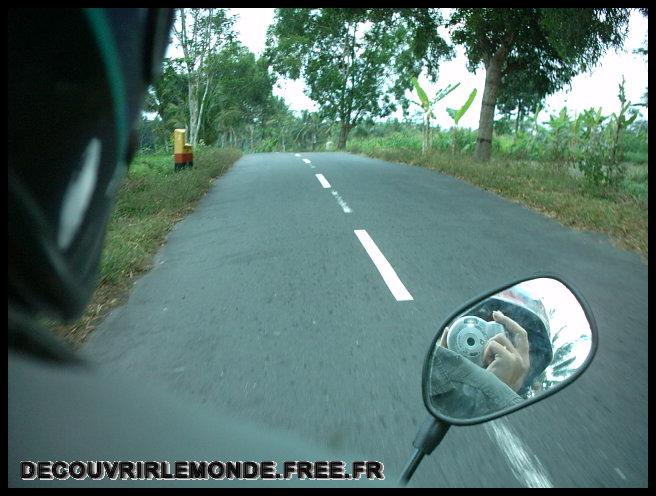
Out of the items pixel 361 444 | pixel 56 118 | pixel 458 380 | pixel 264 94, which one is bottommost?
pixel 361 444

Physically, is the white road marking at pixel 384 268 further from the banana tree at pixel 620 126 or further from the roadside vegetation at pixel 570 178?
the banana tree at pixel 620 126

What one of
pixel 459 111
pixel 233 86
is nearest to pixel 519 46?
A: pixel 459 111

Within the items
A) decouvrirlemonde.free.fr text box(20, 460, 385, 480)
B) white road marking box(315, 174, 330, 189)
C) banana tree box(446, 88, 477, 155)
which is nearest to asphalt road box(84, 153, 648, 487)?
decouvrirlemonde.free.fr text box(20, 460, 385, 480)

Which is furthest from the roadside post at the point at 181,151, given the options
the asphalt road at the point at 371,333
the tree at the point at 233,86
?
the tree at the point at 233,86

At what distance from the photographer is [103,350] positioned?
3.88 meters

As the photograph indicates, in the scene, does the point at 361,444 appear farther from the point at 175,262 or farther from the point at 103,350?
the point at 175,262

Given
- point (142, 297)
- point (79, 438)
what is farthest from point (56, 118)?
point (142, 297)

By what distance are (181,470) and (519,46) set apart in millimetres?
17223

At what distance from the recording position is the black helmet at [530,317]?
51.7 inches

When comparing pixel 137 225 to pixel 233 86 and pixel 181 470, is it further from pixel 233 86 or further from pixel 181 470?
pixel 233 86

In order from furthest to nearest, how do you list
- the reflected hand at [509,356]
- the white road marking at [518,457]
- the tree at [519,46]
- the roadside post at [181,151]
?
1. the roadside post at [181,151]
2. the tree at [519,46]
3. the white road marking at [518,457]
4. the reflected hand at [509,356]

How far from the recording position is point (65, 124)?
0.77 m

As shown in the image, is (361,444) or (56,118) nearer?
(56,118)
